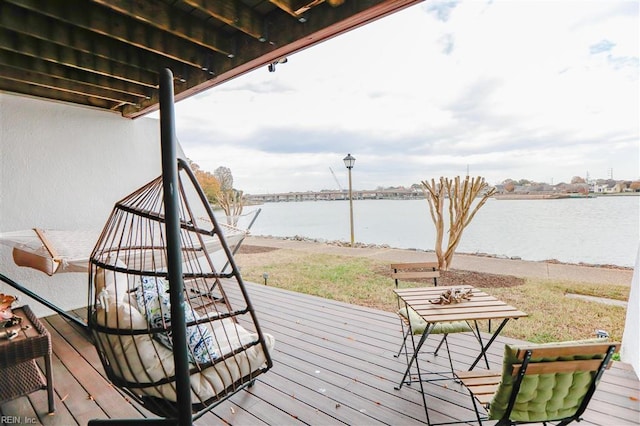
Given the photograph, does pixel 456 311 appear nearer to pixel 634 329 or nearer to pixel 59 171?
pixel 634 329

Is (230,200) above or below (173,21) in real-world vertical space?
below

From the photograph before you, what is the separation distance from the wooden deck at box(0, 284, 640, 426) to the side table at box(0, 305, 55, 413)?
0.18 m

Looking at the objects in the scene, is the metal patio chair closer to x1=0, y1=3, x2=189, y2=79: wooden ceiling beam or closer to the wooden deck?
the wooden deck

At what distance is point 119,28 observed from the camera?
2.34 meters

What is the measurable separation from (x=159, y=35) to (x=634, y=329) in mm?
4470

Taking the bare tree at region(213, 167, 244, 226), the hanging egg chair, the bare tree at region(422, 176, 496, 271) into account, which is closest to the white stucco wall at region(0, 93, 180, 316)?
the hanging egg chair

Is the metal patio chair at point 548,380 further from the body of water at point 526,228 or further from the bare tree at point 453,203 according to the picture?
the bare tree at point 453,203

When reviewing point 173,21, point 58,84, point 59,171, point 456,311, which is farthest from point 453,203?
point 59,171

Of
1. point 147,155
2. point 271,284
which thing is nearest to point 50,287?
point 147,155

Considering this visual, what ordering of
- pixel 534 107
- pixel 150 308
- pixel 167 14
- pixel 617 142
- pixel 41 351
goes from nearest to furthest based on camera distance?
pixel 150 308
pixel 41 351
pixel 167 14
pixel 617 142
pixel 534 107

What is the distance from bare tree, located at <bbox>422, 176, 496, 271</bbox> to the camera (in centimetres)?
483

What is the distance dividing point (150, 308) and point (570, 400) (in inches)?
80.0

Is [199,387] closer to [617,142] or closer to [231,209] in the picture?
[617,142]

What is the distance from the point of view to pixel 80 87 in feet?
11.5
